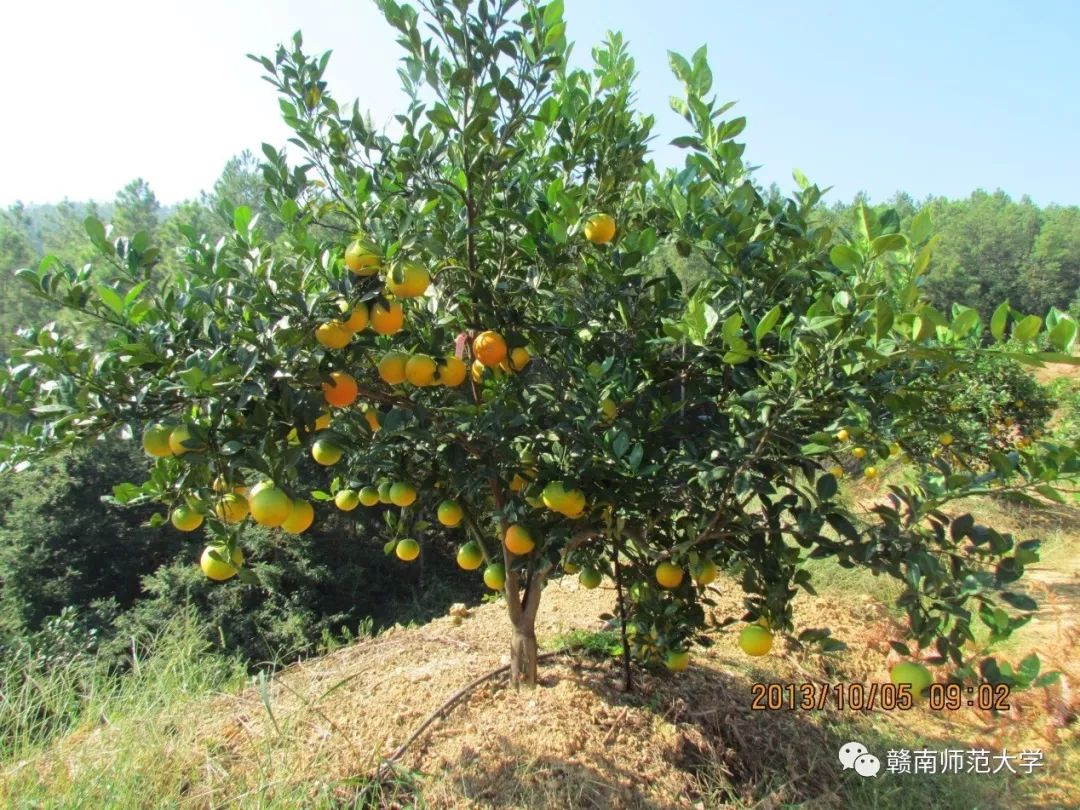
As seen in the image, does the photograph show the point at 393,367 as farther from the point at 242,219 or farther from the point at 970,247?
the point at 970,247

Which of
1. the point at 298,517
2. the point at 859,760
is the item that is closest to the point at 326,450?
the point at 298,517

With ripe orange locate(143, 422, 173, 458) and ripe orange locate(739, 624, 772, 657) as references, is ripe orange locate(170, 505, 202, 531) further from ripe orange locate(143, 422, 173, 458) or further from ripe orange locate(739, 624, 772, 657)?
ripe orange locate(739, 624, 772, 657)

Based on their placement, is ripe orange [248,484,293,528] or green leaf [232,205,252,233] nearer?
ripe orange [248,484,293,528]

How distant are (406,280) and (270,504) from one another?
0.60m

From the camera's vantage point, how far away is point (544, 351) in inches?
77.4

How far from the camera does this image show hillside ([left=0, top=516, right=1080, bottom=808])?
2.08 meters

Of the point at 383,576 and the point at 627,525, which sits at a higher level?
the point at 627,525

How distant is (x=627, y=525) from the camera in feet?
6.91

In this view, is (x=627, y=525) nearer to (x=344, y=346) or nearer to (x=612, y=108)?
(x=344, y=346)

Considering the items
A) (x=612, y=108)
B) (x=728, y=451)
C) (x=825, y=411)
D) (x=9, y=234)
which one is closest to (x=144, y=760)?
(x=728, y=451)

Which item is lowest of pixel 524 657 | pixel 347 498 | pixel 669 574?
pixel 524 657

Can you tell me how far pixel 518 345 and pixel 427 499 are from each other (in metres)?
0.82
